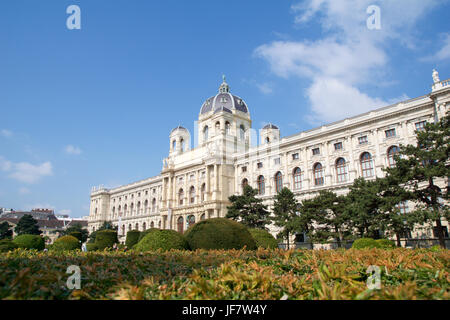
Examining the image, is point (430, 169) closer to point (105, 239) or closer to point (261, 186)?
point (261, 186)

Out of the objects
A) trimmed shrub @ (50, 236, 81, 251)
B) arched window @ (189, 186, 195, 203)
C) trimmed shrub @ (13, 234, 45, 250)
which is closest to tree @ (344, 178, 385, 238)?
trimmed shrub @ (50, 236, 81, 251)

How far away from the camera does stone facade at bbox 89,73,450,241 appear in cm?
3225

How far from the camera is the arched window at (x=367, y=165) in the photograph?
33406mm

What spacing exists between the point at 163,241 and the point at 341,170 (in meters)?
28.3

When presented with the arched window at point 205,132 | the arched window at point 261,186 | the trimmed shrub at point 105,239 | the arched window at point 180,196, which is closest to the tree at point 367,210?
the arched window at point 261,186

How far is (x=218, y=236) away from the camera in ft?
42.2

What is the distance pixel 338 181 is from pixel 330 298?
3394 cm

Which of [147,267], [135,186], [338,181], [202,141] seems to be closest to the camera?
[147,267]

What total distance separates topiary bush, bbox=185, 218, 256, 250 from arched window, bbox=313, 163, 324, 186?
25827mm

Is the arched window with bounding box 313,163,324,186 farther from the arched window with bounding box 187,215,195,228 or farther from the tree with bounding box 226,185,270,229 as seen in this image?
the arched window with bounding box 187,215,195,228

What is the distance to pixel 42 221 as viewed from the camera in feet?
330
